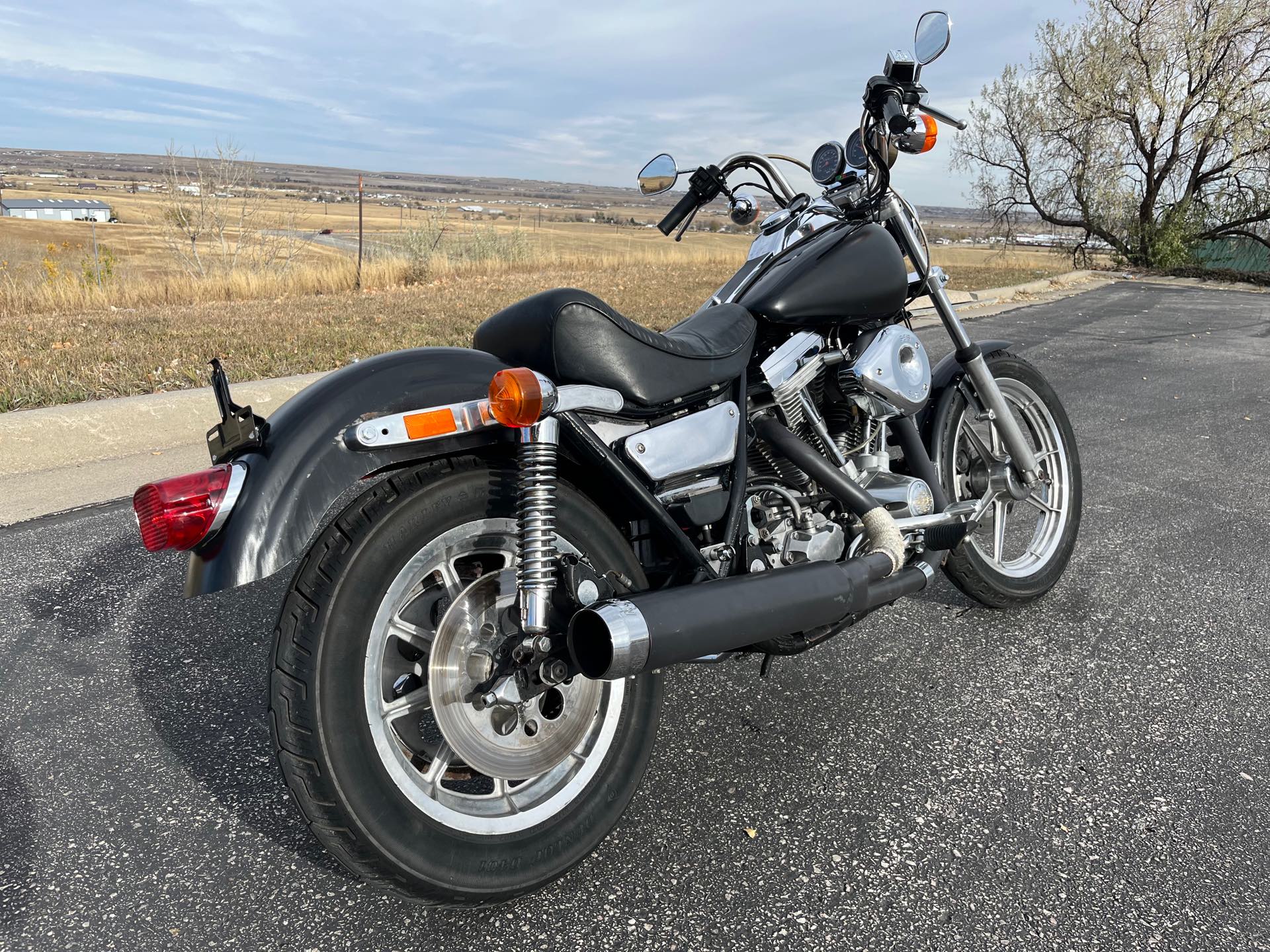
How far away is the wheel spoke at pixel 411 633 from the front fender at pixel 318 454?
27 cm

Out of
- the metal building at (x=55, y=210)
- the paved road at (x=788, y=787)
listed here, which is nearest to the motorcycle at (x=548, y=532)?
the paved road at (x=788, y=787)

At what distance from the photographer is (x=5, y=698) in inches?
108

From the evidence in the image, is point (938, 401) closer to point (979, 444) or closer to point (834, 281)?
point (979, 444)

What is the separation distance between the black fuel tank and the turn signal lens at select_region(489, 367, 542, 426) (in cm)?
97

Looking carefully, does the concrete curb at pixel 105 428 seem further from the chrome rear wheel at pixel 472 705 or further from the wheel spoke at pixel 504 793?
the wheel spoke at pixel 504 793

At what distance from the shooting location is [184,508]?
1764mm

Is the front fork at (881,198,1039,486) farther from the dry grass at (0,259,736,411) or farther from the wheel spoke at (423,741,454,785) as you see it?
the dry grass at (0,259,736,411)

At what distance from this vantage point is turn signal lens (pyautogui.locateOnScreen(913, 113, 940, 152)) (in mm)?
2750

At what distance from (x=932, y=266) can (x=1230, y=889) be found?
2003 millimetres

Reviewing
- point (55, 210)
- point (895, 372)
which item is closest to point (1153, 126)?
point (895, 372)

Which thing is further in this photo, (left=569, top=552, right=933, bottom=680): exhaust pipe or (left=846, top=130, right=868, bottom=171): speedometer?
(left=846, top=130, right=868, bottom=171): speedometer

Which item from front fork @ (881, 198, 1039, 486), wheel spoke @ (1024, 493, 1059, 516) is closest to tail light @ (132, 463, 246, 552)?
front fork @ (881, 198, 1039, 486)

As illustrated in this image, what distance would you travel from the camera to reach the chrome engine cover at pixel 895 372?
2.66 metres

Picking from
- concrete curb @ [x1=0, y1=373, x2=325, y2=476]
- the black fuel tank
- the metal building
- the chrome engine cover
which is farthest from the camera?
the metal building
